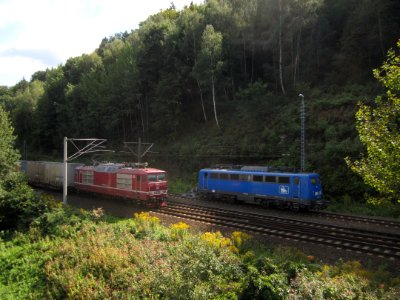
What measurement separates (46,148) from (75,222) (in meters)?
65.5

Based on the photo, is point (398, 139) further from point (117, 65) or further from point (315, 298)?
point (117, 65)

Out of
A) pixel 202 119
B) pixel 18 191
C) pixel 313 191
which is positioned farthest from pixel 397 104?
pixel 202 119

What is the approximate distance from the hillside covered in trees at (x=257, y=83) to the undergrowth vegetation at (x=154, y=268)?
16.5 meters

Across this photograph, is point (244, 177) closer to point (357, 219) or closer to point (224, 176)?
point (224, 176)

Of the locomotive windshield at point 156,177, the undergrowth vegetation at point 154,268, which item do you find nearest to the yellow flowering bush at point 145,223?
the undergrowth vegetation at point 154,268

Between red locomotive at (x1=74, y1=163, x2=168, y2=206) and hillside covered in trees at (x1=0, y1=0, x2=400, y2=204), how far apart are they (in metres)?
12.0

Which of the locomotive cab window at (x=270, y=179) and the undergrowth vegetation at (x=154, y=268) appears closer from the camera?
the undergrowth vegetation at (x=154, y=268)

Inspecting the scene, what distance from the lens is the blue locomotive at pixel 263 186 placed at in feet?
87.3

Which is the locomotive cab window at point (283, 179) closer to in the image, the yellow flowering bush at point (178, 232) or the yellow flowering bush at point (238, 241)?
the yellow flowering bush at point (238, 241)

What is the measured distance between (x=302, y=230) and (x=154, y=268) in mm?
11588

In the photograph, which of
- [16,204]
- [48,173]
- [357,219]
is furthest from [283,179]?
[48,173]

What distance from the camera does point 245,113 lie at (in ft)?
141

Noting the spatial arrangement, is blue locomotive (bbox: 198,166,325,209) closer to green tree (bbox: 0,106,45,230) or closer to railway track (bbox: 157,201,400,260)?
railway track (bbox: 157,201,400,260)

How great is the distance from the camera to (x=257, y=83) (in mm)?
41469
